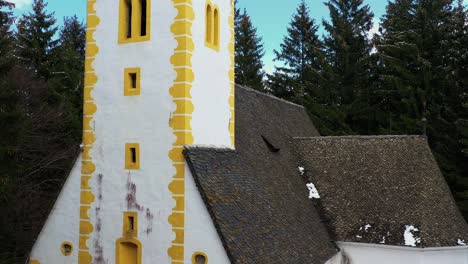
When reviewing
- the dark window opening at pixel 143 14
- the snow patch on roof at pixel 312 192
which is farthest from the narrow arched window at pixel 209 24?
the snow patch on roof at pixel 312 192

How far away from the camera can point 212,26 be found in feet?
49.5

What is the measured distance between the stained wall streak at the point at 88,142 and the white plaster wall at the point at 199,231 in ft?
10.4

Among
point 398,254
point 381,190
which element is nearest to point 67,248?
point 398,254

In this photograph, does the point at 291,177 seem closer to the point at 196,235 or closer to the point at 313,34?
the point at 196,235

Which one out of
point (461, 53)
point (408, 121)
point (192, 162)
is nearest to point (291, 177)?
point (192, 162)

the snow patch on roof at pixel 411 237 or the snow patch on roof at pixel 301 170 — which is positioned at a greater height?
the snow patch on roof at pixel 301 170

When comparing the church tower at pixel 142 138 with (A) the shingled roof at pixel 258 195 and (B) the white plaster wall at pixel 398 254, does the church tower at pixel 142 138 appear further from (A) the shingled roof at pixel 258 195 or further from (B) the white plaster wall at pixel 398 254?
(B) the white plaster wall at pixel 398 254

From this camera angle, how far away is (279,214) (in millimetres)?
15328

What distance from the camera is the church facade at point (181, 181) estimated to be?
1293cm

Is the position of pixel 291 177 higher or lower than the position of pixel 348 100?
lower

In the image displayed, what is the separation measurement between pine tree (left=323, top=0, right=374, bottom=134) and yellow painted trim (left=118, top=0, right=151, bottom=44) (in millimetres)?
28042

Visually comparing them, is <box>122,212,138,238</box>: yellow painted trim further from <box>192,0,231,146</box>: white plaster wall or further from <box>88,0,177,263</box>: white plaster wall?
<box>192,0,231,146</box>: white plaster wall

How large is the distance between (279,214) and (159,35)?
21.2ft

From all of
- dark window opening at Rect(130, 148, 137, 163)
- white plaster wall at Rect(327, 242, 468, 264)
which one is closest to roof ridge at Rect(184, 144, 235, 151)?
dark window opening at Rect(130, 148, 137, 163)
